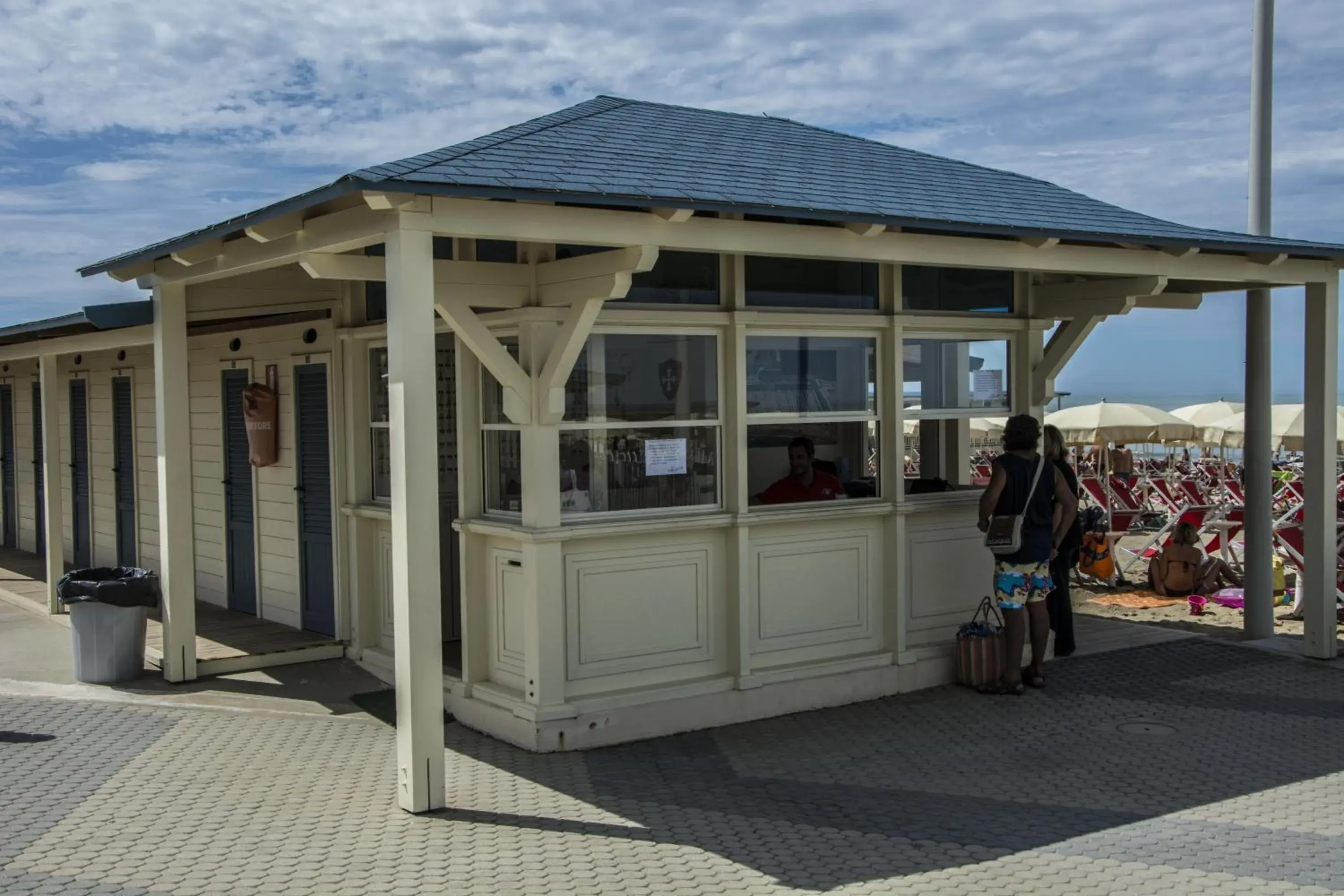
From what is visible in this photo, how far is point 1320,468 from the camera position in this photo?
9.31 meters

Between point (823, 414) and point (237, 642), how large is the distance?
4.55m

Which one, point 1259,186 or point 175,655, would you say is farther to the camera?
point 1259,186

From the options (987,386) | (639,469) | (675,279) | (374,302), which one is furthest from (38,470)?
(987,386)

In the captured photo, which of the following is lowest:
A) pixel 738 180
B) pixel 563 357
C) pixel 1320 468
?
pixel 1320 468

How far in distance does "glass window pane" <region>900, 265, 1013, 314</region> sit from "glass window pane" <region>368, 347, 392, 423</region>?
133 inches

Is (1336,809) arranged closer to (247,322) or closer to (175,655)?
(175,655)

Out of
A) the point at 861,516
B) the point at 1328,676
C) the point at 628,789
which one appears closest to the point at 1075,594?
the point at 1328,676

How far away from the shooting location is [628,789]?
20.2ft

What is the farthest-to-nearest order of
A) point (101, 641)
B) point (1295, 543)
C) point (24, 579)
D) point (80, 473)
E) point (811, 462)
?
point (80, 473)
point (24, 579)
point (1295, 543)
point (101, 641)
point (811, 462)

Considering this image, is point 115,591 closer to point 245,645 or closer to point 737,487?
point 245,645

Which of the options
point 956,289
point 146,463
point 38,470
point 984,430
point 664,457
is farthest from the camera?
point 984,430

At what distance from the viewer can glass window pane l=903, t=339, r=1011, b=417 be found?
8.34 m

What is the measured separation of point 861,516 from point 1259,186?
4.56 metres

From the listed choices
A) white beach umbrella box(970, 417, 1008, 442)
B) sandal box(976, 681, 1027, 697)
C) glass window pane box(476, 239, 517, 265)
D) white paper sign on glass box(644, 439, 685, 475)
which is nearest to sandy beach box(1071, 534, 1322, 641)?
sandal box(976, 681, 1027, 697)
